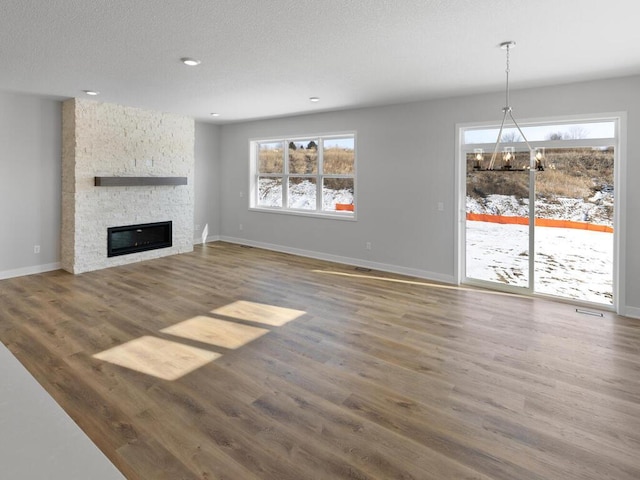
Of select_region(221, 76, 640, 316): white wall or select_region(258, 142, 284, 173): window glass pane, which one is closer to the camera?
select_region(221, 76, 640, 316): white wall

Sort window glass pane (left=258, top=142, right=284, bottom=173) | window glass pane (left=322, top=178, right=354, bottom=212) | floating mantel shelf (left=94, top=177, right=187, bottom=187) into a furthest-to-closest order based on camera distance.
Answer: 1. window glass pane (left=258, top=142, right=284, bottom=173)
2. window glass pane (left=322, top=178, right=354, bottom=212)
3. floating mantel shelf (left=94, top=177, right=187, bottom=187)

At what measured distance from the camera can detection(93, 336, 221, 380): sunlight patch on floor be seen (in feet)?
9.57

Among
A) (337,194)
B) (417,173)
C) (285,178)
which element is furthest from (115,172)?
(417,173)

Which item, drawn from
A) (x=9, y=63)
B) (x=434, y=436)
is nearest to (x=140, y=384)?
(x=434, y=436)

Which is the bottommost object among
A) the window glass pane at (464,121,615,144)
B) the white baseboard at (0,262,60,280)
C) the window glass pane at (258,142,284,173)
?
the white baseboard at (0,262,60,280)

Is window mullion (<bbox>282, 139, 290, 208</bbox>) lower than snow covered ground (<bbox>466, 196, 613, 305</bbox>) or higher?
higher

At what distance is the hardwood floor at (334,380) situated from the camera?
2014 millimetres

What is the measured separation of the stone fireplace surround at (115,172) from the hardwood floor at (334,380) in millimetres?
1228

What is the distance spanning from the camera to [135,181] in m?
6.34

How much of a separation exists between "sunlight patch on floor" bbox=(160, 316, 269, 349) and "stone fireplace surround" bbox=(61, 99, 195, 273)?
3.08m

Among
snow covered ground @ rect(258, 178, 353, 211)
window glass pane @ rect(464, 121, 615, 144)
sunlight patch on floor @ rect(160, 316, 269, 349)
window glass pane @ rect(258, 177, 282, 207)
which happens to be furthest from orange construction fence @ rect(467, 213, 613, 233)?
window glass pane @ rect(258, 177, 282, 207)

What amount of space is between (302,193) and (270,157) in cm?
113

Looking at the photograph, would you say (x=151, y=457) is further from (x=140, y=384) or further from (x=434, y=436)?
(x=434, y=436)

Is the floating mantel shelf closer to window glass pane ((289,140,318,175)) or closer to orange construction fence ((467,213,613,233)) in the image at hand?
window glass pane ((289,140,318,175))
